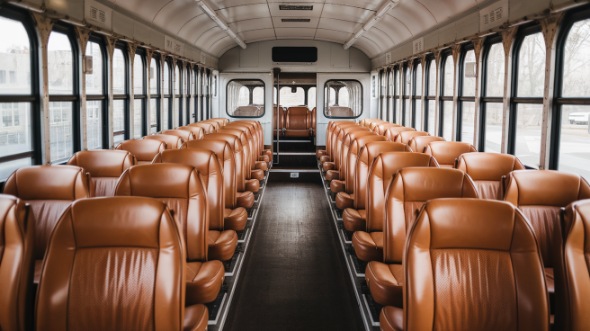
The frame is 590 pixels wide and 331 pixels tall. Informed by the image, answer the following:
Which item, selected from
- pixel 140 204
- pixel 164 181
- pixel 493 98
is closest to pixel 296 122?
pixel 493 98

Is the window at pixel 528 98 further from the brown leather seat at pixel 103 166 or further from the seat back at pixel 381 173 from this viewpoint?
the brown leather seat at pixel 103 166

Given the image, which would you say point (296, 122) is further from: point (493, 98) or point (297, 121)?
point (493, 98)

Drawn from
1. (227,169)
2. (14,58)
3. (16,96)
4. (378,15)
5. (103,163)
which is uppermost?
(378,15)

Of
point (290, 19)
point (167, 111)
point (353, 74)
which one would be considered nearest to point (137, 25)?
point (167, 111)

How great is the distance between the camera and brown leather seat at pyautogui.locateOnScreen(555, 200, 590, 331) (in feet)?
7.35

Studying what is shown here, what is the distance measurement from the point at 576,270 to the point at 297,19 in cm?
960

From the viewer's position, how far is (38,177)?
3.47 m

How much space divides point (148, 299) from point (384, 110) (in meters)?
11.9

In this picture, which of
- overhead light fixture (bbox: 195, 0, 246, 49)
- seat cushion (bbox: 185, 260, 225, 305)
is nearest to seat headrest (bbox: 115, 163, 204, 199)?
seat cushion (bbox: 185, 260, 225, 305)

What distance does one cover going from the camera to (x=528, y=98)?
5469 millimetres

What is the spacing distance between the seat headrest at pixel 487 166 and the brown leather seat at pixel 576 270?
6.55 feet

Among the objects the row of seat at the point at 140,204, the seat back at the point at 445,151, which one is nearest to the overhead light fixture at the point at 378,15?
the seat back at the point at 445,151

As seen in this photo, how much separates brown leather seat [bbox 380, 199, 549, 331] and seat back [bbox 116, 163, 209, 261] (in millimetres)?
1588

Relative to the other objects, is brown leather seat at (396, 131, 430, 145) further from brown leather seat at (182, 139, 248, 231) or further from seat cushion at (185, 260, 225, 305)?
seat cushion at (185, 260, 225, 305)
